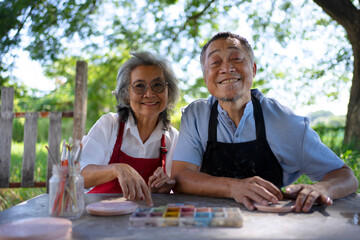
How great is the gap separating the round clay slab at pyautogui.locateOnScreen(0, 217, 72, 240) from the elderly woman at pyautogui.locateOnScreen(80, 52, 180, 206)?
1053mm

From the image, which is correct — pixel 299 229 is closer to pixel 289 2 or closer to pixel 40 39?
pixel 40 39

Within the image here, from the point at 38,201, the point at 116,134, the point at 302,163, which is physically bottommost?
the point at 38,201

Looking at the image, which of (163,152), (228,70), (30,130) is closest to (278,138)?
(228,70)

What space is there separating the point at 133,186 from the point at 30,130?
7.78ft

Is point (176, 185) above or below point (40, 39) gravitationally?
below

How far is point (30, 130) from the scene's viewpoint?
138 inches

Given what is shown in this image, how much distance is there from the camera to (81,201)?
1.39m

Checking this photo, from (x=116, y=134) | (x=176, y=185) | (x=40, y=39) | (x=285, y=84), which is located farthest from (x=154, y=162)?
(x=285, y=84)

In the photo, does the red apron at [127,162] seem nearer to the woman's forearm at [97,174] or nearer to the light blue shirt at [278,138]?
the woman's forearm at [97,174]

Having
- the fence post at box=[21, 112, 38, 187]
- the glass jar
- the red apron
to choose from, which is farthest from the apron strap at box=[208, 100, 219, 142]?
the fence post at box=[21, 112, 38, 187]

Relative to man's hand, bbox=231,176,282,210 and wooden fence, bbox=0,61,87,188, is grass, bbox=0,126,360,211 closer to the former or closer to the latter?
wooden fence, bbox=0,61,87,188

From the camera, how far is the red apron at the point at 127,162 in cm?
239

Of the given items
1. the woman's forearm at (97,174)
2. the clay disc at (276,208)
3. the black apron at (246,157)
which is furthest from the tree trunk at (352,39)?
the woman's forearm at (97,174)

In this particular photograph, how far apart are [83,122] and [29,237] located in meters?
2.79
